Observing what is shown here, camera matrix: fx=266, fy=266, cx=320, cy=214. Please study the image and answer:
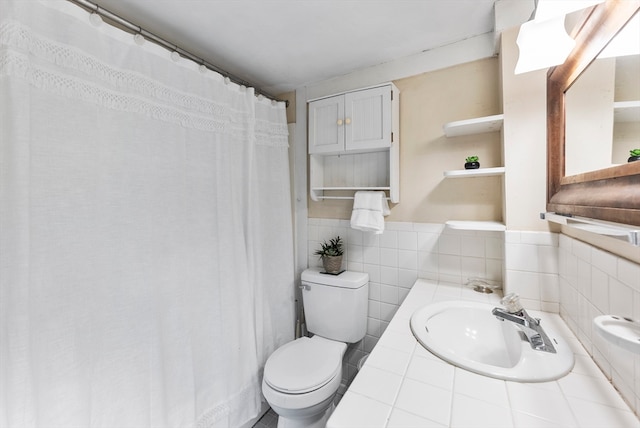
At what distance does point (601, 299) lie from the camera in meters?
0.74

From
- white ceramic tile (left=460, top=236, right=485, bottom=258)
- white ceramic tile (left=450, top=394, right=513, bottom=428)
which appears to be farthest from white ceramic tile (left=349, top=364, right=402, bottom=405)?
white ceramic tile (left=460, top=236, right=485, bottom=258)

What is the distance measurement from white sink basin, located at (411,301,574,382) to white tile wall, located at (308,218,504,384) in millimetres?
357

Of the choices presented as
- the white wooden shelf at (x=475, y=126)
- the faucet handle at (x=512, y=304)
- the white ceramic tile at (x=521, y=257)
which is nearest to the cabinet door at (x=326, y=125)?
the white wooden shelf at (x=475, y=126)

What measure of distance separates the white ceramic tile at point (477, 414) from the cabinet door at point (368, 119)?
4.16ft

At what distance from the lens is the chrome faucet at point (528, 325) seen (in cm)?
82

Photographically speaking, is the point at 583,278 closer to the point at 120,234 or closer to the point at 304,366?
the point at 304,366

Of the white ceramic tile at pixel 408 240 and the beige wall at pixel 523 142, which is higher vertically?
the beige wall at pixel 523 142

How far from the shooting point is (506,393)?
665 millimetres

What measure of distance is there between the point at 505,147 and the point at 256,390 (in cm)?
183

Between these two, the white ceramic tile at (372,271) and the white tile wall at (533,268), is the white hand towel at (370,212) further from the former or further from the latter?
the white tile wall at (533,268)

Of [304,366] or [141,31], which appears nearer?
[141,31]

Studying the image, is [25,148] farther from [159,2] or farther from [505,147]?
[505,147]

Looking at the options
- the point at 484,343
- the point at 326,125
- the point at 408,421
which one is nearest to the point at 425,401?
the point at 408,421

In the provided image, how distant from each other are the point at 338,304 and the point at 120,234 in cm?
120
